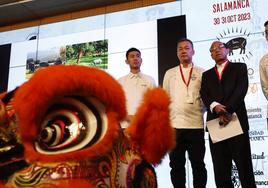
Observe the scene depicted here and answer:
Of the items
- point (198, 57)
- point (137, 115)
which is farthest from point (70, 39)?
point (137, 115)

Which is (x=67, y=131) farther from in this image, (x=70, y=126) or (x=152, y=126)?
(x=152, y=126)

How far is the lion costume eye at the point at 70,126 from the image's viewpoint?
1.52 feet

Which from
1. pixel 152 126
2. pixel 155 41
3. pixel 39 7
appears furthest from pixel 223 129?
pixel 39 7

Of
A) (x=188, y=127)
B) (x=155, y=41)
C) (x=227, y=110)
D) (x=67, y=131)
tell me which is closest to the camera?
(x=67, y=131)

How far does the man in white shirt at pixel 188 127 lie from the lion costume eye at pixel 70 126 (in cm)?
148

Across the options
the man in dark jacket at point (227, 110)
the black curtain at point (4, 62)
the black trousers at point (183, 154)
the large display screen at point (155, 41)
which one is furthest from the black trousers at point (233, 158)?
the black curtain at point (4, 62)

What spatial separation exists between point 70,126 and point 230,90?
1.56 metres

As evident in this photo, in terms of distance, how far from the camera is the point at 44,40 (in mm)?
4086

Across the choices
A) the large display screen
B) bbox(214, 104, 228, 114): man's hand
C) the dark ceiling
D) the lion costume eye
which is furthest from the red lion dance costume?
the dark ceiling

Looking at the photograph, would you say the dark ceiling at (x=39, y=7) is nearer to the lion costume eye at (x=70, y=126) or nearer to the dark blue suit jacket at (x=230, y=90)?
the dark blue suit jacket at (x=230, y=90)

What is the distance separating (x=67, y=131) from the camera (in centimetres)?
47

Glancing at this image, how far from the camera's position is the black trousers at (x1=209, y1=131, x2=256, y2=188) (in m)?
1.78

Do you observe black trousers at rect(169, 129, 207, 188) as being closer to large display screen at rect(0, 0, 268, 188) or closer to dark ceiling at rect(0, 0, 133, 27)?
large display screen at rect(0, 0, 268, 188)

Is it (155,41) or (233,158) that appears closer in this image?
(233,158)
